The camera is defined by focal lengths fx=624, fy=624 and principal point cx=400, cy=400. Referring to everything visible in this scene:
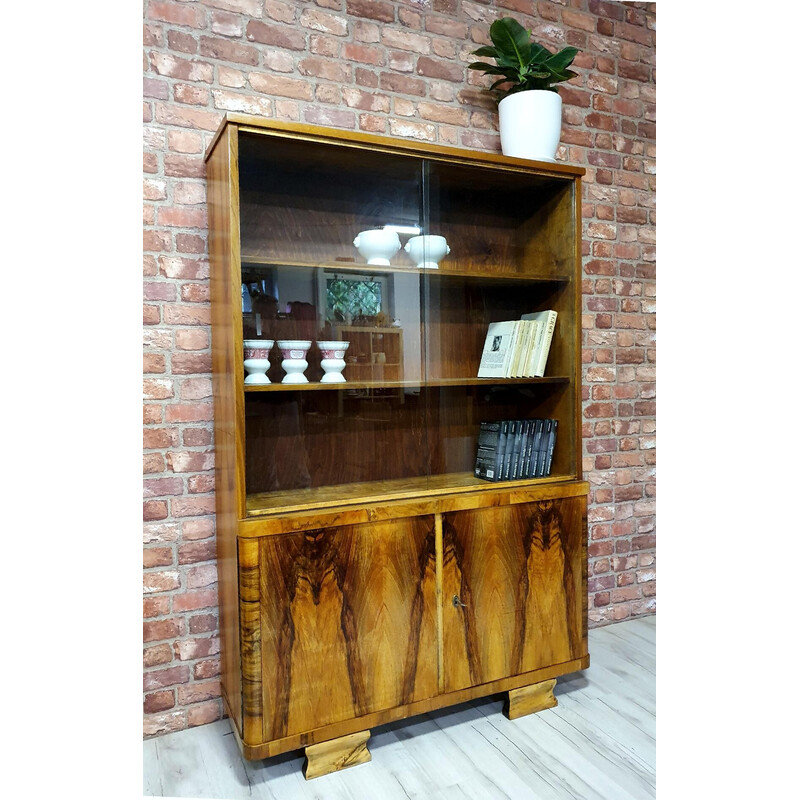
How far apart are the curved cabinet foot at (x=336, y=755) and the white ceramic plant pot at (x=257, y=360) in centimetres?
102

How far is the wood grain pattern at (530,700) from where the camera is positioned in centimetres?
202

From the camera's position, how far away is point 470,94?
2.36m

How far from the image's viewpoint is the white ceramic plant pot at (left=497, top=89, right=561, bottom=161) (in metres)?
2.14

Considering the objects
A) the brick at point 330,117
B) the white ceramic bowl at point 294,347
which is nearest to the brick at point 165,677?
the white ceramic bowl at point 294,347

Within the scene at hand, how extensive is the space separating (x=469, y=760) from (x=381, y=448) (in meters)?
0.94

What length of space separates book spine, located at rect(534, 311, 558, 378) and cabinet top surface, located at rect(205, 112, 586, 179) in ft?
1.56

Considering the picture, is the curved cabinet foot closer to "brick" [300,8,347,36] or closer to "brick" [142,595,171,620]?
"brick" [142,595,171,620]

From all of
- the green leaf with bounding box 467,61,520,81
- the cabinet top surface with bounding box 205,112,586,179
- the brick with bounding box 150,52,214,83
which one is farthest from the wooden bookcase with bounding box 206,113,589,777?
the green leaf with bounding box 467,61,520,81

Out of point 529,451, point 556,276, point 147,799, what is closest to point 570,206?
point 556,276

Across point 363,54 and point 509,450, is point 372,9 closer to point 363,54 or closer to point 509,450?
point 363,54

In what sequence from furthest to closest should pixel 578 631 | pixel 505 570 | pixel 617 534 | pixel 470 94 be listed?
pixel 617 534, pixel 470 94, pixel 578 631, pixel 505 570

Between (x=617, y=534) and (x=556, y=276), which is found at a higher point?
(x=556, y=276)

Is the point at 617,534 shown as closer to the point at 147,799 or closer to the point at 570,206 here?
the point at 570,206
